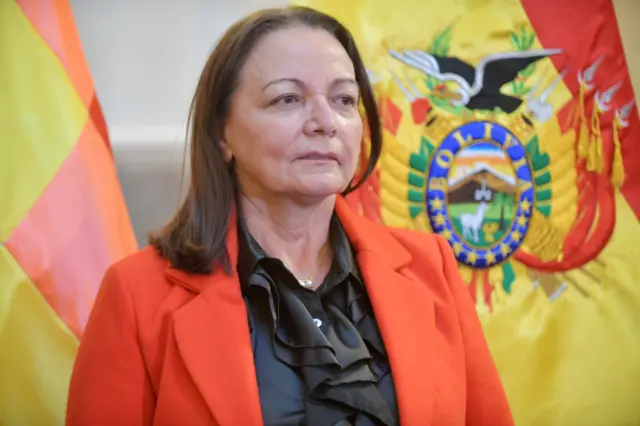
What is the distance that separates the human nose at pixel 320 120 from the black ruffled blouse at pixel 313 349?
0.20 metres

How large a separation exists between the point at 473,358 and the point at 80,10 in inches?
42.0

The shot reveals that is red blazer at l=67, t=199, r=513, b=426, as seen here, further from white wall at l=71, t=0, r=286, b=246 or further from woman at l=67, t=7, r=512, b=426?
white wall at l=71, t=0, r=286, b=246

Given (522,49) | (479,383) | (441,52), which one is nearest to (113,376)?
(479,383)

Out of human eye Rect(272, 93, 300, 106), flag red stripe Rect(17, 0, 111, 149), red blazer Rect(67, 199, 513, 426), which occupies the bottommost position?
red blazer Rect(67, 199, 513, 426)

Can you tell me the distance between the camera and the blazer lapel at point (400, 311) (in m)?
0.92

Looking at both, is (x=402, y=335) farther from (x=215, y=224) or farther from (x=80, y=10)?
(x=80, y=10)

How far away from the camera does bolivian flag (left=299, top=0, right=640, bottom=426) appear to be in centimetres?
143

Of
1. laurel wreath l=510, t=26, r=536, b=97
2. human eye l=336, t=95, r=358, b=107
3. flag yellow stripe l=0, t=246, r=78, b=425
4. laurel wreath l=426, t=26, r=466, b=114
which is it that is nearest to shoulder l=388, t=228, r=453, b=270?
human eye l=336, t=95, r=358, b=107

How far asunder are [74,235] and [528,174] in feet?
3.27

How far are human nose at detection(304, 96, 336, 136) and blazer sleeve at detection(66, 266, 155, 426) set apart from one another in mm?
361

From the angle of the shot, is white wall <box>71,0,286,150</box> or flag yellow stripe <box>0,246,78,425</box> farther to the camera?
white wall <box>71,0,286,150</box>

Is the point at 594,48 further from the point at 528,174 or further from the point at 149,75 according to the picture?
the point at 149,75

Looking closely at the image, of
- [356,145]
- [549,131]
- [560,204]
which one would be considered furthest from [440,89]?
[356,145]

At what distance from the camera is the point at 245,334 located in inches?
35.3
